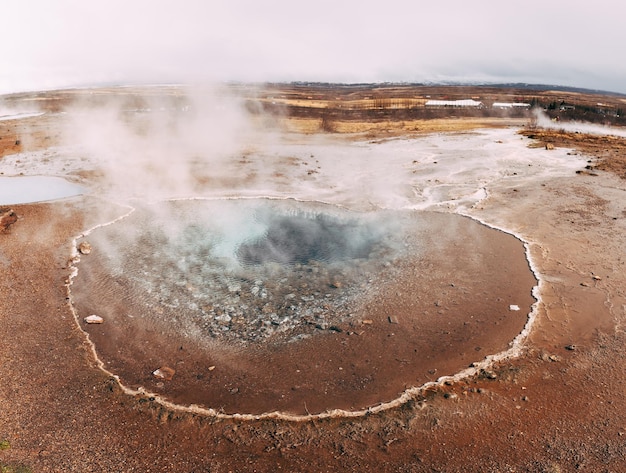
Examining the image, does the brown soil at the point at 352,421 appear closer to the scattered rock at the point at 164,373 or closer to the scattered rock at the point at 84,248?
the scattered rock at the point at 164,373

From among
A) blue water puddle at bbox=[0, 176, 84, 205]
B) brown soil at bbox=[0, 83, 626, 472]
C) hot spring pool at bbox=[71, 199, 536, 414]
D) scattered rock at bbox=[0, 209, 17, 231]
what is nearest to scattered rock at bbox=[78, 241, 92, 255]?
hot spring pool at bbox=[71, 199, 536, 414]

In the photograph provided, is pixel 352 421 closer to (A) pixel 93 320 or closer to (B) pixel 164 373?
(B) pixel 164 373

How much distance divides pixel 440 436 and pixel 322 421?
1353mm

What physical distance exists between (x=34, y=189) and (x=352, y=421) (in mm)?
13813

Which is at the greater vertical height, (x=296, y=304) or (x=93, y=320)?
(x=296, y=304)

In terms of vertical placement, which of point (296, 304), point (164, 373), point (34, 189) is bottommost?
point (34, 189)

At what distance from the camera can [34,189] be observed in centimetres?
1401

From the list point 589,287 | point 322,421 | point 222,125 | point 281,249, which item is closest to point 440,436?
point 322,421

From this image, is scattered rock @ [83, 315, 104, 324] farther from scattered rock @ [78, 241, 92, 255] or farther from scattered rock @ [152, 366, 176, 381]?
scattered rock @ [78, 241, 92, 255]

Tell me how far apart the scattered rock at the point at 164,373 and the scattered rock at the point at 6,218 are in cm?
710

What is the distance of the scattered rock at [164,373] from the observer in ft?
18.7

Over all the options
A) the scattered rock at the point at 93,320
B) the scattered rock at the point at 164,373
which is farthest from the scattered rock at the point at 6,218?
the scattered rock at the point at 164,373

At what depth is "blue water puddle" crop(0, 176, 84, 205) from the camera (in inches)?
507

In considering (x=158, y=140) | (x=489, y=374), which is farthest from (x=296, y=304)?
(x=158, y=140)
